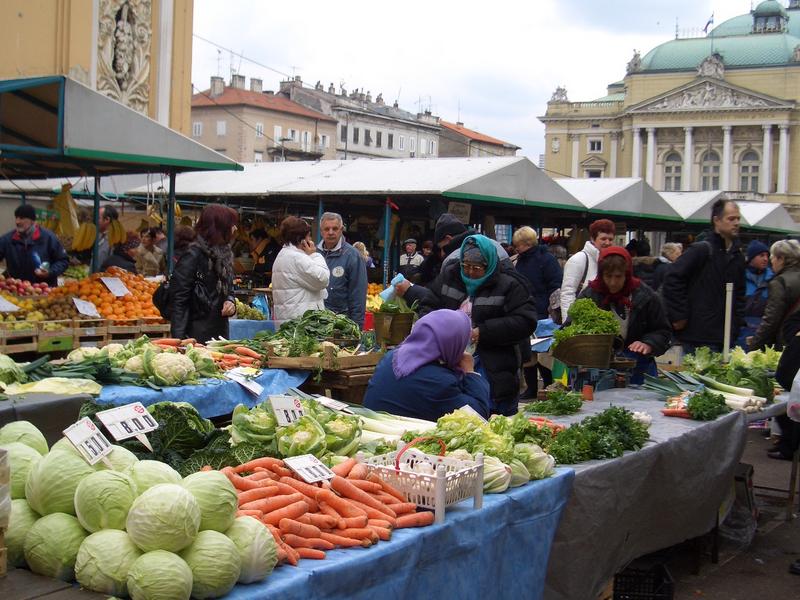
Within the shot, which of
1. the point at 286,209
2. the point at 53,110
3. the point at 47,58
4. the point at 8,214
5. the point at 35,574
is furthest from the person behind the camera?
the point at 8,214

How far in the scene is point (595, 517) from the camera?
3855 millimetres

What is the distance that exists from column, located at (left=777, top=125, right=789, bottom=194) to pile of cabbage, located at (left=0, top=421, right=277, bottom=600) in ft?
238

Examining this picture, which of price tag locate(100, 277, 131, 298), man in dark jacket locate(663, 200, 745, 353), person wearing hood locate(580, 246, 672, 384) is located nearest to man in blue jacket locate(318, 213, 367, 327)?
price tag locate(100, 277, 131, 298)

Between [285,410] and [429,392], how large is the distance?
101 centimetres

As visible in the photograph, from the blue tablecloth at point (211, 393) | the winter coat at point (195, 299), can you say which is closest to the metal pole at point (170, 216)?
the winter coat at point (195, 299)

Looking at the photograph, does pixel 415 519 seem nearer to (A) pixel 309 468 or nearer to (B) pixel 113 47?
(A) pixel 309 468

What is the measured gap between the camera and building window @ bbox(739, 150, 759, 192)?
2778 inches

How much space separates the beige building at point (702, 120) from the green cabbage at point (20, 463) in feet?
216

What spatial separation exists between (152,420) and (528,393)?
6110 mm

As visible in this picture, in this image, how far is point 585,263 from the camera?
7.68 meters

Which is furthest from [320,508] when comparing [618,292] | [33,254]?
[33,254]

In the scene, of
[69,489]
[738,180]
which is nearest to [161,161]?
[69,489]

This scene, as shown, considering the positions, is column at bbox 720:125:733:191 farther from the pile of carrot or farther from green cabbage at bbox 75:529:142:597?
green cabbage at bbox 75:529:142:597

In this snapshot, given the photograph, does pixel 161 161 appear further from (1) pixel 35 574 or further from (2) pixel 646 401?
(1) pixel 35 574
